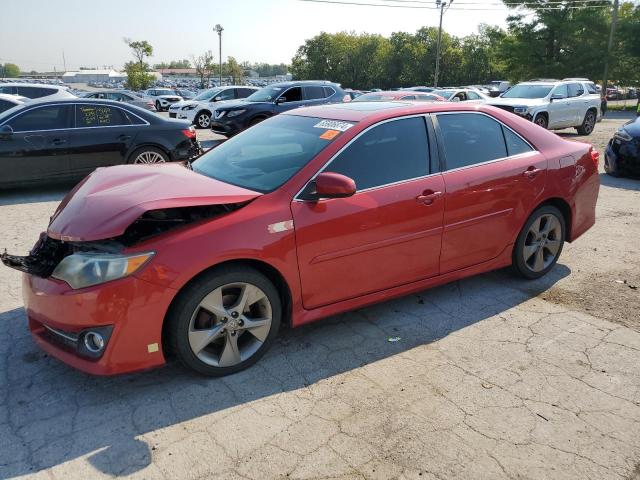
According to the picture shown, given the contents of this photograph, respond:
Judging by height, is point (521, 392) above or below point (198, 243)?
below

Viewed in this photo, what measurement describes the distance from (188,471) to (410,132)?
8.89ft

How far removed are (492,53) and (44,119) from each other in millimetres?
49457

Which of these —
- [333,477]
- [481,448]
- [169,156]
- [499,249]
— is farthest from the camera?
[169,156]

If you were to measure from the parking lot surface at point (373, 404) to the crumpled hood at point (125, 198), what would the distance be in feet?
3.11

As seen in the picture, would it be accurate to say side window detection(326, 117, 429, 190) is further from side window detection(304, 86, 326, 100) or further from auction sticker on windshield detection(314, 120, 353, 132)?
side window detection(304, 86, 326, 100)

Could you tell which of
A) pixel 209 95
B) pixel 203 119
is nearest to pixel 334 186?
pixel 203 119

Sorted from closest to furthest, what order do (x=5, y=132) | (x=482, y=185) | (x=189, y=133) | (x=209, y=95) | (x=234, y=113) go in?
1. (x=482, y=185)
2. (x=5, y=132)
3. (x=189, y=133)
4. (x=234, y=113)
5. (x=209, y=95)

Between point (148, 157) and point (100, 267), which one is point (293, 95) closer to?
point (148, 157)

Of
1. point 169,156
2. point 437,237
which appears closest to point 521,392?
point 437,237

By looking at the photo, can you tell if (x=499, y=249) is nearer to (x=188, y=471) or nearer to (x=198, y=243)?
(x=198, y=243)

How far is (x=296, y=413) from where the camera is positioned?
112 inches

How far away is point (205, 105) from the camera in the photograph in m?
19.9

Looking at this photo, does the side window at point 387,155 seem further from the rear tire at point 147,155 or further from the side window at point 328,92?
the side window at point 328,92

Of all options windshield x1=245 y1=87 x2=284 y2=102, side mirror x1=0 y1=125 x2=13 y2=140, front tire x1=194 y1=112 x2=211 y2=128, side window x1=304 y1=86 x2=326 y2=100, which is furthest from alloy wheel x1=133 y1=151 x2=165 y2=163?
front tire x1=194 y1=112 x2=211 y2=128
